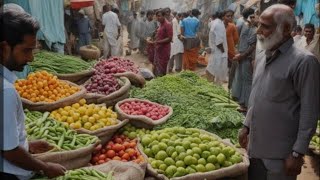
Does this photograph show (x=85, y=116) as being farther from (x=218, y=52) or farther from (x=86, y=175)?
(x=218, y=52)

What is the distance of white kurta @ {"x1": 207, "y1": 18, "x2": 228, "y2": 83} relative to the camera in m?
10.2

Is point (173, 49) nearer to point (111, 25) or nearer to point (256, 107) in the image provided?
point (111, 25)

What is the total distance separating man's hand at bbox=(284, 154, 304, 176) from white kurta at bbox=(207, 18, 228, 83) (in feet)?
22.9

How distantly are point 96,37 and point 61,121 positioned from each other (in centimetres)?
1183

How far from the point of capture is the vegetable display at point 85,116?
4992mm

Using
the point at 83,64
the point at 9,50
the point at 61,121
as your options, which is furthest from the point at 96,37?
the point at 9,50

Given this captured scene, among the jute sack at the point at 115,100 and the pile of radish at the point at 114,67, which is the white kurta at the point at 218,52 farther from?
the jute sack at the point at 115,100

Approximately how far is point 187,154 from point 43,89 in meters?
2.48

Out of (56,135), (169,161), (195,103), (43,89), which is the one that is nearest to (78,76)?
(43,89)

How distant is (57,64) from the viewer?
7.54 m

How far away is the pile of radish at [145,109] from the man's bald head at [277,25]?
2513 mm

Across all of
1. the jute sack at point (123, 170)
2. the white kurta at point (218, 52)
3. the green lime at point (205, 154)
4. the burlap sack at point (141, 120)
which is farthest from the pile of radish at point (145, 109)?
the white kurta at point (218, 52)

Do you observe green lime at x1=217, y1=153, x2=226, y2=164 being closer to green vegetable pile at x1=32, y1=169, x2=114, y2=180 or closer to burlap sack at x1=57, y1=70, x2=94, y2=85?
green vegetable pile at x1=32, y1=169, x2=114, y2=180

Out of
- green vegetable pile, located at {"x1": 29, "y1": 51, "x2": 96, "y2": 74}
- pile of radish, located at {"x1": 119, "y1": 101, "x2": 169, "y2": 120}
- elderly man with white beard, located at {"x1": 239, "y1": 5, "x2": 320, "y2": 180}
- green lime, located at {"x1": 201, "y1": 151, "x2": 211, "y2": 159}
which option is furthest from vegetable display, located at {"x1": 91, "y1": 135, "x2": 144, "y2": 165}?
green vegetable pile, located at {"x1": 29, "y1": 51, "x2": 96, "y2": 74}
